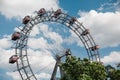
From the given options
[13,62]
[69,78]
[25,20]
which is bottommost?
[69,78]

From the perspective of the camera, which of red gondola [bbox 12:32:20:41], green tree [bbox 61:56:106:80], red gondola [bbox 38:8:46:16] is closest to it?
green tree [bbox 61:56:106:80]

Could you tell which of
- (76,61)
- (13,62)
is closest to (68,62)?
(76,61)

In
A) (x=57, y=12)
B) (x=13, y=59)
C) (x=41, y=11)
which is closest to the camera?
(x=13, y=59)

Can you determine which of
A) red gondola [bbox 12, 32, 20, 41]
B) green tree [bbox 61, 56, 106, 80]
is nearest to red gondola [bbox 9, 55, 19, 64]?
red gondola [bbox 12, 32, 20, 41]

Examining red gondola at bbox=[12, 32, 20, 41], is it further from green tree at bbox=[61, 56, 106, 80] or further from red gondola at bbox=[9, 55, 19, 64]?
green tree at bbox=[61, 56, 106, 80]

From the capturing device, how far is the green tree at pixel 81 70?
188 feet

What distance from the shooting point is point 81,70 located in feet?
189

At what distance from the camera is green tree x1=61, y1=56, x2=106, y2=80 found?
188ft

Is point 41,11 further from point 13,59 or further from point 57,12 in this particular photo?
point 13,59

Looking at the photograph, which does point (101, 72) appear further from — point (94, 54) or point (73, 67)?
point (94, 54)

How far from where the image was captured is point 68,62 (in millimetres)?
58469

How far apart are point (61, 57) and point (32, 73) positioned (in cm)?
582

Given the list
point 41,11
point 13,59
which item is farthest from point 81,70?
point 41,11

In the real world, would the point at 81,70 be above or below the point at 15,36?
below
